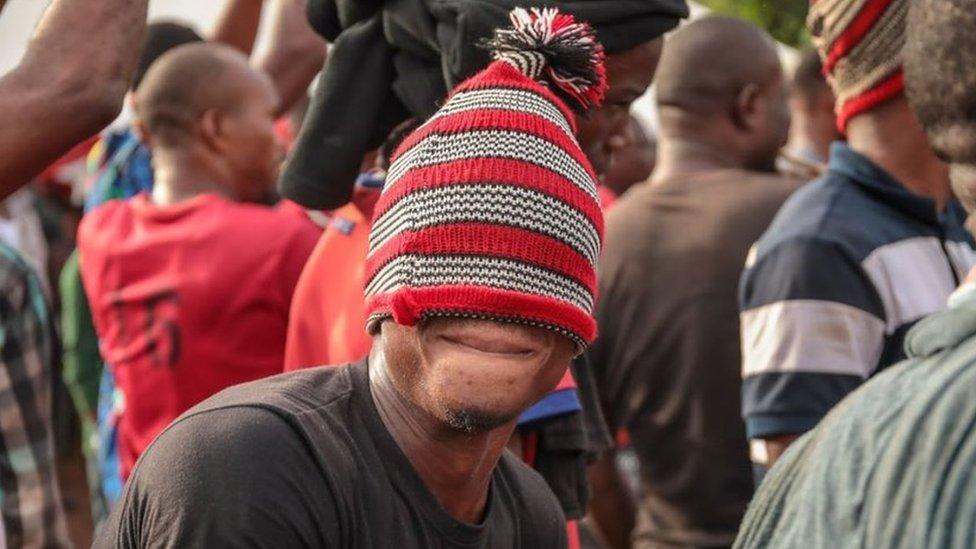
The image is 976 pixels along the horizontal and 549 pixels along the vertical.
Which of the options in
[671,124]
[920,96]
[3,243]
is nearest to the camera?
[920,96]

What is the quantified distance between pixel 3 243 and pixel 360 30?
1.85 meters

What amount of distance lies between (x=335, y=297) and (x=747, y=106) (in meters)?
2.51

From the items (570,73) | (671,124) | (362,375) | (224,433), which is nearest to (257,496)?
(224,433)

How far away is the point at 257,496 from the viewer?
2291 millimetres

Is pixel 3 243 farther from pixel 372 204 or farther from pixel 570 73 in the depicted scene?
pixel 570 73

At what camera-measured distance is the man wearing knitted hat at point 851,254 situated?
12.1ft

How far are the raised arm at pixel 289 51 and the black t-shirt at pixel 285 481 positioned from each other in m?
4.29

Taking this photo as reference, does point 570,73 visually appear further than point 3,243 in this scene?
No

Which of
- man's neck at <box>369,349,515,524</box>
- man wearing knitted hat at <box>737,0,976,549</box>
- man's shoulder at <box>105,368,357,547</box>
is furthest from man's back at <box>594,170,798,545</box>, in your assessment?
man wearing knitted hat at <box>737,0,976,549</box>

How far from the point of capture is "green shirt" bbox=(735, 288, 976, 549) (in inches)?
62.9

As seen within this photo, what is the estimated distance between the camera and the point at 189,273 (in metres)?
5.05

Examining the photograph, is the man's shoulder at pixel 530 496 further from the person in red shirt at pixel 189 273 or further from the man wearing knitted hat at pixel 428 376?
the person in red shirt at pixel 189 273

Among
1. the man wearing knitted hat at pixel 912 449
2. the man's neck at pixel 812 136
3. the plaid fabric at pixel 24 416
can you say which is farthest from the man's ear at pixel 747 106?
the man wearing knitted hat at pixel 912 449

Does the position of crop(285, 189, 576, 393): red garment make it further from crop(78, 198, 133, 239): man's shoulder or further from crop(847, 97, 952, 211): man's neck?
crop(78, 198, 133, 239): man's shoulder
